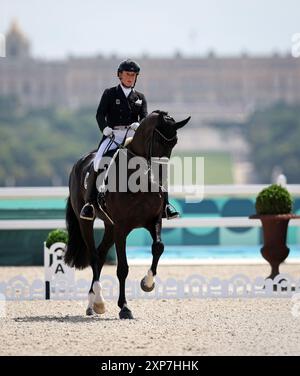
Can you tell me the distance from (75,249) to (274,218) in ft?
6.77

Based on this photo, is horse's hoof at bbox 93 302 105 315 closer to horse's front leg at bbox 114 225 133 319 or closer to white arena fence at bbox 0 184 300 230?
horse's front leg at bbox 114 225 133 319

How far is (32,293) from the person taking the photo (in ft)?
29.3

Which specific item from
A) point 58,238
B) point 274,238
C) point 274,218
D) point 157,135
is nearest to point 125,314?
point 157,135

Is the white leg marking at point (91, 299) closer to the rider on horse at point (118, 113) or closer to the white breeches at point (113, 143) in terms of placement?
the rider on horse at point (118, 113)

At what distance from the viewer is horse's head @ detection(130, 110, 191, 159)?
740 centimetres

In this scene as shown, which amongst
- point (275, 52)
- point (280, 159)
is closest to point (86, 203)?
point (280, 159)

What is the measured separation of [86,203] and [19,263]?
15.6ft

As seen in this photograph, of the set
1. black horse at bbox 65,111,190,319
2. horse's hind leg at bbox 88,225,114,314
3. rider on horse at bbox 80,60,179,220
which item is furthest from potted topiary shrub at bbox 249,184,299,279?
rider on horse at bbox 80,60,179,220

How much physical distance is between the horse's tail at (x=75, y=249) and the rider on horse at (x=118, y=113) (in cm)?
58

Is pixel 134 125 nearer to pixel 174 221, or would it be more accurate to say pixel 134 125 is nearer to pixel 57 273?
pixel 57 273

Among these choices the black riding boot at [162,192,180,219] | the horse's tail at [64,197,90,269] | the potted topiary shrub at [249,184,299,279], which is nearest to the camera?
the black riding boot at [162,192,180,219]

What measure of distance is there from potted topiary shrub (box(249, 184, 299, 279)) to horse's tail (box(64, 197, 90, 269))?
1.95 meters

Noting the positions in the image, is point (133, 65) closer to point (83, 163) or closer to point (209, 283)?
point (83, 163)

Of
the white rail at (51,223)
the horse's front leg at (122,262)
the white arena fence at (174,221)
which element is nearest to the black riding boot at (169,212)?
the horse's front leg at (122,262)
